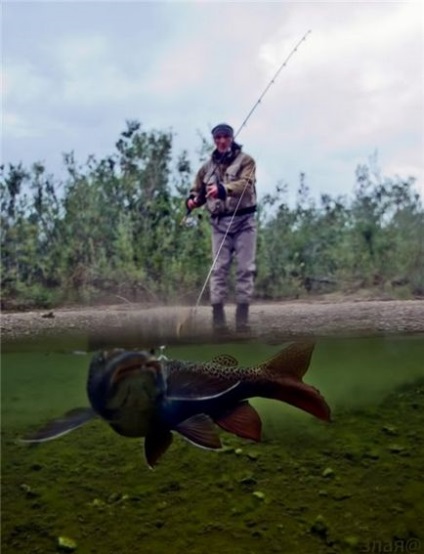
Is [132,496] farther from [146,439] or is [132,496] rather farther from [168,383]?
[168,383]

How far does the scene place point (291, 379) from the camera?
3.37m

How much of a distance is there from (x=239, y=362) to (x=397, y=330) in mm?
769

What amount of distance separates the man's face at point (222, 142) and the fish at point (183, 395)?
35.8 inches

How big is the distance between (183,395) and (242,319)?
428 mm

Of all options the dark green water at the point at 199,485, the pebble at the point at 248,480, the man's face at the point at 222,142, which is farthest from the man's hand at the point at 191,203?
the pebble at the point at 248,480

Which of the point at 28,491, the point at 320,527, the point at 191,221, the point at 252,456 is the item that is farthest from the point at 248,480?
the point at 191,221

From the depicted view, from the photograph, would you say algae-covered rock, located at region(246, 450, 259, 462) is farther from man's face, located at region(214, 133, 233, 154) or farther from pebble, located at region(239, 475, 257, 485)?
man's face, located at region(214, 133, 233, 154)

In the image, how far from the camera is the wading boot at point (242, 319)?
3.40 m

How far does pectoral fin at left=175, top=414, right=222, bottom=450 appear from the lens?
3.30m

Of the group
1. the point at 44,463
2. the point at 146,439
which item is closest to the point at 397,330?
the point at 146,439

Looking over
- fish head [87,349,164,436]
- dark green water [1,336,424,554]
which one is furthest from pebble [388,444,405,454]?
fish head [87,349,164,436]

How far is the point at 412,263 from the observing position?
352cm

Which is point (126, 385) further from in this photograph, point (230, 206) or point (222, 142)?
point (222, 142)

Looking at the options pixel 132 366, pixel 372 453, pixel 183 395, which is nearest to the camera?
pixel 132 366
